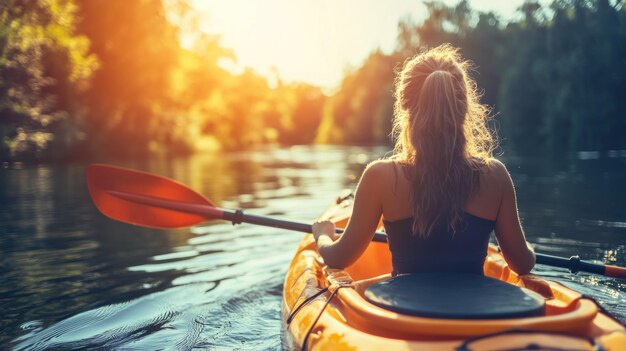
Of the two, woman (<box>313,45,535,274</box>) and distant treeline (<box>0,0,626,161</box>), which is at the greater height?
distant treeline (<box>0,0,626,161</box>)

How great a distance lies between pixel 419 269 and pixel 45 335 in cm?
221

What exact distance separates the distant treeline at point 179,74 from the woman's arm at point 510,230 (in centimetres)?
1593

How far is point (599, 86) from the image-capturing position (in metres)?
19.8

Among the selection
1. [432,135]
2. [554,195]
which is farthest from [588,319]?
[554,195]

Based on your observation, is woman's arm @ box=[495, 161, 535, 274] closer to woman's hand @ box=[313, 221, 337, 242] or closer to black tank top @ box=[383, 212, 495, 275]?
black tank top @ box=[383, 212, 495, 275]

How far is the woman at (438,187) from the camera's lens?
2.30 metres

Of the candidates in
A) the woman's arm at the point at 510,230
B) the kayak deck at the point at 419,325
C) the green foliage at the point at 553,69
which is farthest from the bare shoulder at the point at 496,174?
the green foliage at the point at 553,69

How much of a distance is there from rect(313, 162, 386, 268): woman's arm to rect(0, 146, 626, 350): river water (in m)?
0.89

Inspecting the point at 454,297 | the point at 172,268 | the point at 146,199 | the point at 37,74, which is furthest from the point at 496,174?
the point at 37,74

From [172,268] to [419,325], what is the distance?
351 centimetres

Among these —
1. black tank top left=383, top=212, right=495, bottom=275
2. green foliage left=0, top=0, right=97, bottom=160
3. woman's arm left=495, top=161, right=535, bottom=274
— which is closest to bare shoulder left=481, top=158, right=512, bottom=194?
woman's arm left=495, top=161, right=535, bottom=274

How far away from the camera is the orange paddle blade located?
14.8ft

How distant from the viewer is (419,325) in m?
1.95

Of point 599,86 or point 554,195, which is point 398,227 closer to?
point 554,195
